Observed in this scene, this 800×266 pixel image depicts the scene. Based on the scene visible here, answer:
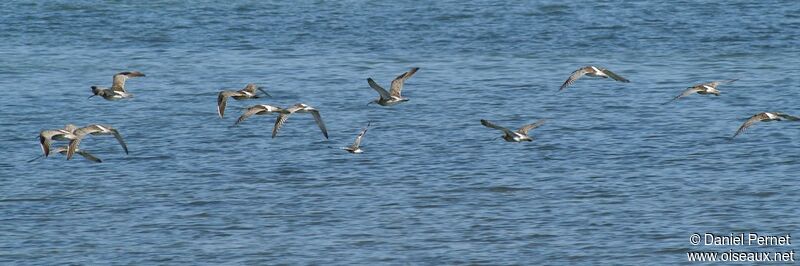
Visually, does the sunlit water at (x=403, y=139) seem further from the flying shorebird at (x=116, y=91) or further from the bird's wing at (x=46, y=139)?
the flying shorebird at (x=116, y=91)

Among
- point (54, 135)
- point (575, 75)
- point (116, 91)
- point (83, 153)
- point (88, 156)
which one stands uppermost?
point (575, 75)

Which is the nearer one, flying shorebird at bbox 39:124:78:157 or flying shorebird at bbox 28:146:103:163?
flying shorebird at bbox 39:124:78:157

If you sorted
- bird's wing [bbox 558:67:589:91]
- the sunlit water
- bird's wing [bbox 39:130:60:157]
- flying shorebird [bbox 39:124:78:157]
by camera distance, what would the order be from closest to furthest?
the sunlit water < bird's wing [bbox 39:130:60:157] < flying shorebird [bbox 39:124:78:157] < bird's wing [bbox 558:67:589:91]

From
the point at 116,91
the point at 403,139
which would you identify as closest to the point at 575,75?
the point at 403,139

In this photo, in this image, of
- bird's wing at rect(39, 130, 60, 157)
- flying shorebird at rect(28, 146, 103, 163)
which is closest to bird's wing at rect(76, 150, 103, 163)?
flying shorebird at rect(28, 146, 103, 163)

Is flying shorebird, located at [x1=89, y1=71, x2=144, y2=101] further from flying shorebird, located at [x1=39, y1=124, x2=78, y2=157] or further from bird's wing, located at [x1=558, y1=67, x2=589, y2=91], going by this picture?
bird's wing, located at [x1=558, y1=67, x2=589, y2=91]

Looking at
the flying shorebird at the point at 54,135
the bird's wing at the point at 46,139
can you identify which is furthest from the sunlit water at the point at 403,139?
the bird's wing at the point at 46,139

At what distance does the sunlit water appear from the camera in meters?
32.4

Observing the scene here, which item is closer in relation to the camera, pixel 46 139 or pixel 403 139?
pixel 46 139

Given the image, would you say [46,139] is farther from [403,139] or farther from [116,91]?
[403,139]

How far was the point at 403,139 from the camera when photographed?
1655 inches

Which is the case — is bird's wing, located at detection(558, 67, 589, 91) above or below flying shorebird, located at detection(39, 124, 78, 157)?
above

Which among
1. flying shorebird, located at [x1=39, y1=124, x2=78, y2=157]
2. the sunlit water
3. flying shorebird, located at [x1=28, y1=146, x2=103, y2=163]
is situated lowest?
the sunlit water

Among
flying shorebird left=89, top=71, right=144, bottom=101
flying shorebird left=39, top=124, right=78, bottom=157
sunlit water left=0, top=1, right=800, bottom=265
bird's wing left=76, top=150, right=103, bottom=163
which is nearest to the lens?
sunlit water left=0, top=1, right=800, bottom=265
